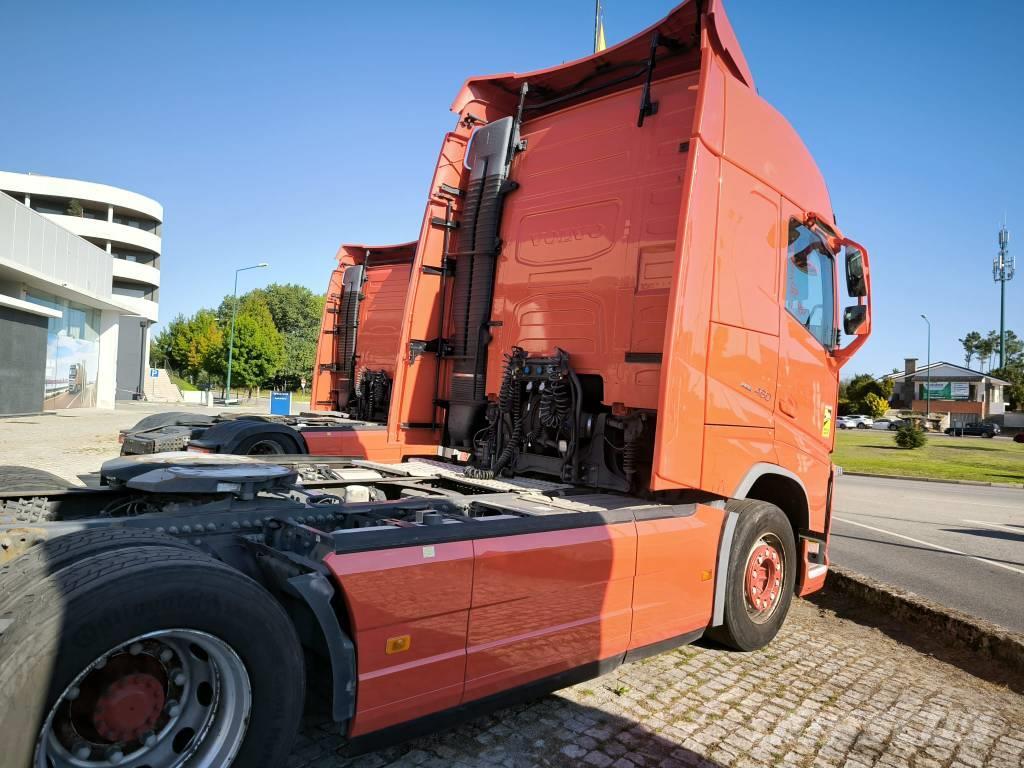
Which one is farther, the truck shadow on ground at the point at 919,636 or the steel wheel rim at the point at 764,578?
the steel wheel rim at the point at 764,578

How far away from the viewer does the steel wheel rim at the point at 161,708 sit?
6.86ft

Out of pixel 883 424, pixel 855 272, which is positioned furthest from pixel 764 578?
pixel 883 424

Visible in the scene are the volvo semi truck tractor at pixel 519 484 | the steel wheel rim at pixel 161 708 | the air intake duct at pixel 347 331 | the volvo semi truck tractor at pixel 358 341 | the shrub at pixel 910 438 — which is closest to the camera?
the steel wheel rim at pixel 161 708

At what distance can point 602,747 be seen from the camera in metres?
3.06

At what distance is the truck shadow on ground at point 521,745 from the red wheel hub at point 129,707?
30.8 inches

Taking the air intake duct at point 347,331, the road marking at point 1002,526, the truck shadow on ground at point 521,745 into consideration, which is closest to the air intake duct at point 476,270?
the truck shadow on ground at point 521,745

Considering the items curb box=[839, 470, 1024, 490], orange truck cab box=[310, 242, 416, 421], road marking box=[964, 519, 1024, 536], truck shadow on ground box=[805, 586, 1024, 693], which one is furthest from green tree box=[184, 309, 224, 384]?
truck shadow on ground box=[805, 586, 1024, 693]

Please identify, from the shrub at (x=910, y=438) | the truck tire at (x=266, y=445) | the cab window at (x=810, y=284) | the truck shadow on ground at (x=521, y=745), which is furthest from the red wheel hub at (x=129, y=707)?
the shrub at (x=910, y=438)

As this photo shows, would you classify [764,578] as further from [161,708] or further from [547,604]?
[161,708]

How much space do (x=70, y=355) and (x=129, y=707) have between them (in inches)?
1235

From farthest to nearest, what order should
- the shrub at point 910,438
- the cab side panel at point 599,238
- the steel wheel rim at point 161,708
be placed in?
the shrub at point 910,438
the cab side panel at point 599,238
the steel wheel rim at point 161,708

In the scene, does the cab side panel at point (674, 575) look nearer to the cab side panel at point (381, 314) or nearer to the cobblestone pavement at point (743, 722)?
the cobblestone pavement at point (743, 722)

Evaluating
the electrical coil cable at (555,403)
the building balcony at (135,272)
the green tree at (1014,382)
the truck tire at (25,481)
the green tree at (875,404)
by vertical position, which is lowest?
the truck tire at (25,481)

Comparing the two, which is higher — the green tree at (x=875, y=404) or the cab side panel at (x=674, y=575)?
the green tree at (x=875, y=404)
